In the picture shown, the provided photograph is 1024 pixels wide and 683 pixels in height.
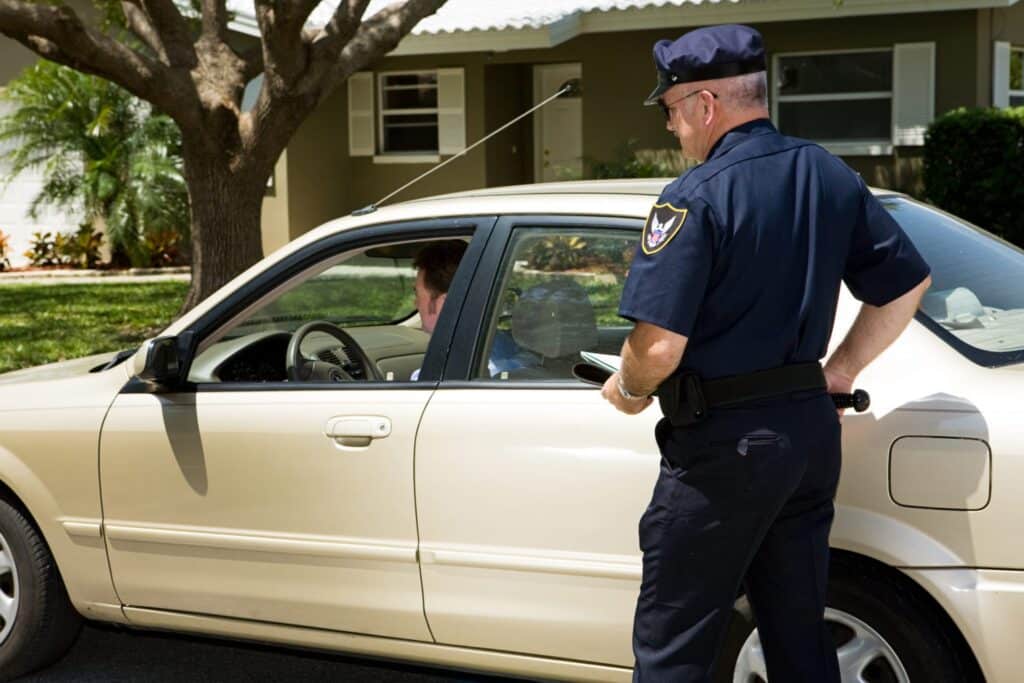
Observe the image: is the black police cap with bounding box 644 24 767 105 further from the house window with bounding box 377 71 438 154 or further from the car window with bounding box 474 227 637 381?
the house window with bounding box 377 71 438 154

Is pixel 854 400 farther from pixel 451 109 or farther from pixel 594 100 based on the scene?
pixel 451 109

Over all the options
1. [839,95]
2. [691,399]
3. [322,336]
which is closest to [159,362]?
[322,336]

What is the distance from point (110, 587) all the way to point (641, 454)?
1820mm

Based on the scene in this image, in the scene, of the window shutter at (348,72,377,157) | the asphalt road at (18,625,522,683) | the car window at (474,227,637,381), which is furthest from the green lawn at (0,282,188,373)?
the car window at (474,227,637,381)

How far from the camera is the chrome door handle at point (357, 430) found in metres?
3.97

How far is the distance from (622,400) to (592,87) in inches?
589

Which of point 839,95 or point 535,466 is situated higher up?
point 839,95

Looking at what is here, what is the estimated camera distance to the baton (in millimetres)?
3340

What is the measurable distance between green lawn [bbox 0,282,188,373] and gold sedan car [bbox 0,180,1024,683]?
6.49 metres

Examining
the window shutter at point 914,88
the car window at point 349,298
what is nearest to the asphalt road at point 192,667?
the car window at point 349,298

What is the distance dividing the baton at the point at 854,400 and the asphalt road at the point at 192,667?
1758 mm

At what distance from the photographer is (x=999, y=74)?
1582 centimetres

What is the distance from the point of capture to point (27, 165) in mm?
18875

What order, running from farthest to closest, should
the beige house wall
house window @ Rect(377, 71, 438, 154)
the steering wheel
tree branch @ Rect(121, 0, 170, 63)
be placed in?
1. house window @ Rect(377, 71, 438, 154)
2. the beige house wall
3. tree branch @ Rect(121, 0, 170, 63)
4. the steering wheel
